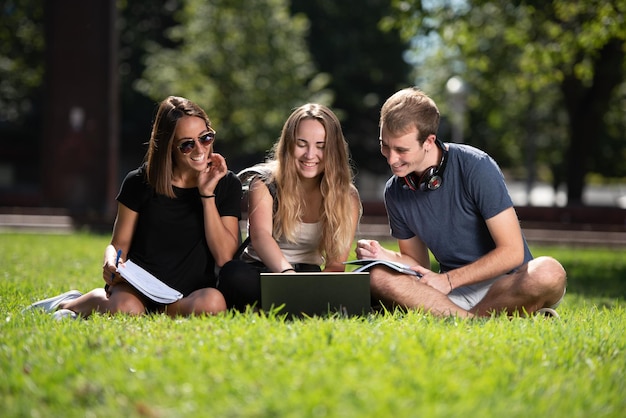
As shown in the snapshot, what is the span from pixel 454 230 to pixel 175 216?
1.82 metres

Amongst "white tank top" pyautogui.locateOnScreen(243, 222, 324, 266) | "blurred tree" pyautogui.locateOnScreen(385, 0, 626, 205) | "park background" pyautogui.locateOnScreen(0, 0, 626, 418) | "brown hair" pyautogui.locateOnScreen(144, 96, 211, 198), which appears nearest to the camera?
"park background" pyautogui.locateOnScreen(0, 0, 626, 418)

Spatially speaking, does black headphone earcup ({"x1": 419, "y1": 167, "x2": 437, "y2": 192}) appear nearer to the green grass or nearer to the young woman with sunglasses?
the green grass

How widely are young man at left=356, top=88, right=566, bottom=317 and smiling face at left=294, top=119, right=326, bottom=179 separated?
1.39ft

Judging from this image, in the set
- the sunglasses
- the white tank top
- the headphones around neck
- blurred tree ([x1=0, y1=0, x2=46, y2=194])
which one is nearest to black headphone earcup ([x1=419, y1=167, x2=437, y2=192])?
the headphones around neck

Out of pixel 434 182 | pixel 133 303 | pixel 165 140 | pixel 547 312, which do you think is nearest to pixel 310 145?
pixel 434 182

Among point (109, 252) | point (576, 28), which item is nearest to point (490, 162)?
point (109, 252)

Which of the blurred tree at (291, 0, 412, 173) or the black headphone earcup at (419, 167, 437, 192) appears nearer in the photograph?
the black headphone earcup at (419, 167, 437, 192)

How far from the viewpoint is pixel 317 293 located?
5.26 metres

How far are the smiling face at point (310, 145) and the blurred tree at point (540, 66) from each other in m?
7.93

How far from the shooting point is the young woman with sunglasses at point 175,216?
5.79 metres

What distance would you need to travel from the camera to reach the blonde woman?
5.70 m

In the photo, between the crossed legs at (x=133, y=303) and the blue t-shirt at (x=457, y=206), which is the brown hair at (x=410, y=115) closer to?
the blue t-shirt at (x=457, y=206)

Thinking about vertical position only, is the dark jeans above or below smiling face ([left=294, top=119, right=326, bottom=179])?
below

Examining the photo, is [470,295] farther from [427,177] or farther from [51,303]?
[51,303]
